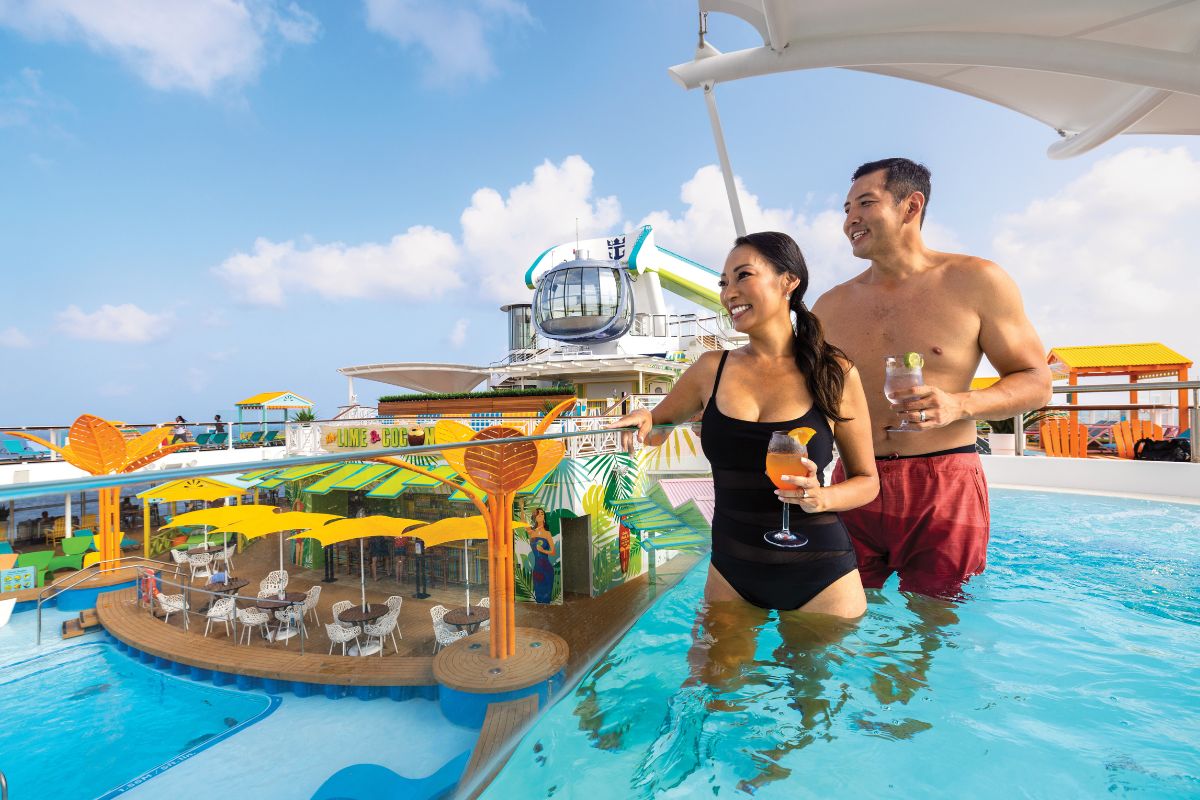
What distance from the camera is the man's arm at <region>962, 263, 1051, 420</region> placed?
196 centimetres

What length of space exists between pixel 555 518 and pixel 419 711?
1.12 m

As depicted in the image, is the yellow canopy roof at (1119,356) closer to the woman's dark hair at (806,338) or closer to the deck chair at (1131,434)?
the deck chair at (1131,434)

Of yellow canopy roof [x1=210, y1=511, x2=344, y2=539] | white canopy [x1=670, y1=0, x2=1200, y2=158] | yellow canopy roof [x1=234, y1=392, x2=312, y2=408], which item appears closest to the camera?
yellow canopy roof [x1=210, y1=511, x2=344, y2=539]

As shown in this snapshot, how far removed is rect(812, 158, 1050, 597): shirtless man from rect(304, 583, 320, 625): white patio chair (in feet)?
7.65

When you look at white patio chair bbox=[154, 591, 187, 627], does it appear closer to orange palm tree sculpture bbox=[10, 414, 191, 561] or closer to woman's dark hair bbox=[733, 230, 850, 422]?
orange palm tree sculpture bbox=[10, 414, 191, 561]

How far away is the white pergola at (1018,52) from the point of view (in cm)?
382

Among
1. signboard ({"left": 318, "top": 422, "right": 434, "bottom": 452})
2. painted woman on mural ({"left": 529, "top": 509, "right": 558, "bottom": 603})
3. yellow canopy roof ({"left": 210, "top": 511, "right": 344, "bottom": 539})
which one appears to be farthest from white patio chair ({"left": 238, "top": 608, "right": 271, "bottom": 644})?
signboard ({"left": 318, "top": 422, "right": 434, "bottom": 452})

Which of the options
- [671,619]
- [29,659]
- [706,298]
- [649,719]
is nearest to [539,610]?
[671,619]

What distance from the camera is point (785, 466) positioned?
5.23 feet

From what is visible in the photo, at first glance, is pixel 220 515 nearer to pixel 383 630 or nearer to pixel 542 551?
pixel 383 630

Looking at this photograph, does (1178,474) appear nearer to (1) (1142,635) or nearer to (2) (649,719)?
(1) (1142,635)

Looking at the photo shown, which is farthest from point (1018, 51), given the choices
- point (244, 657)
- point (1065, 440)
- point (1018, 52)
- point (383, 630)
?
point (1065, 440)

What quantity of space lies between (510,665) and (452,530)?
0.58m

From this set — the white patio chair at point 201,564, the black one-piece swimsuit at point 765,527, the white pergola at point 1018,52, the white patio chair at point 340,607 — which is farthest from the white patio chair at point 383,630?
the white pergola at point 1018,52
